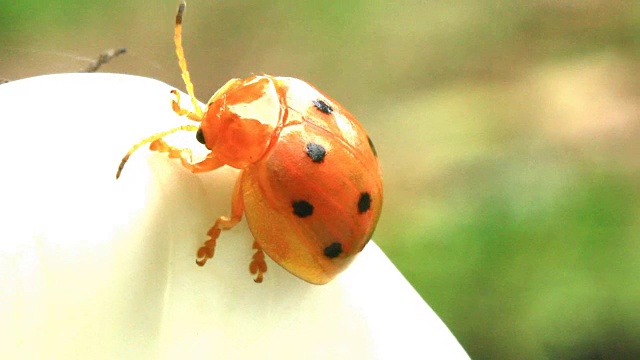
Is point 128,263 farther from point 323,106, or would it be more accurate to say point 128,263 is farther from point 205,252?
point 323,106

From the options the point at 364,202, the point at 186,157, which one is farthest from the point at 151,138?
the point at 364,202

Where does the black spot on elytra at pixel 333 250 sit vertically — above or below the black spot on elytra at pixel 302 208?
below

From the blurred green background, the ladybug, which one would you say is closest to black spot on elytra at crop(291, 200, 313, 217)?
the ladybug

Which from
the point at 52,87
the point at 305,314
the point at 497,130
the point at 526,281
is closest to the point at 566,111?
the point at 497,130

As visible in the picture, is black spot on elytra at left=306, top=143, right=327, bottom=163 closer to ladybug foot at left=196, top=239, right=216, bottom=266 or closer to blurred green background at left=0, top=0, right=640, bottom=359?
ladybug foot at left=196, top=239, right=216, bottom=266

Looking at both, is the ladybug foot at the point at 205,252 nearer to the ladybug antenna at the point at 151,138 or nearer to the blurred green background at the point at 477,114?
the ladybug antenna at the point at 151,138

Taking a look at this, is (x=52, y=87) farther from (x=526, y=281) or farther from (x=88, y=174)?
(x=526, y=281)

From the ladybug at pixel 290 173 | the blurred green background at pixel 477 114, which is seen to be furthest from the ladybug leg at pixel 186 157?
the blurred green background at pixel 477 114
